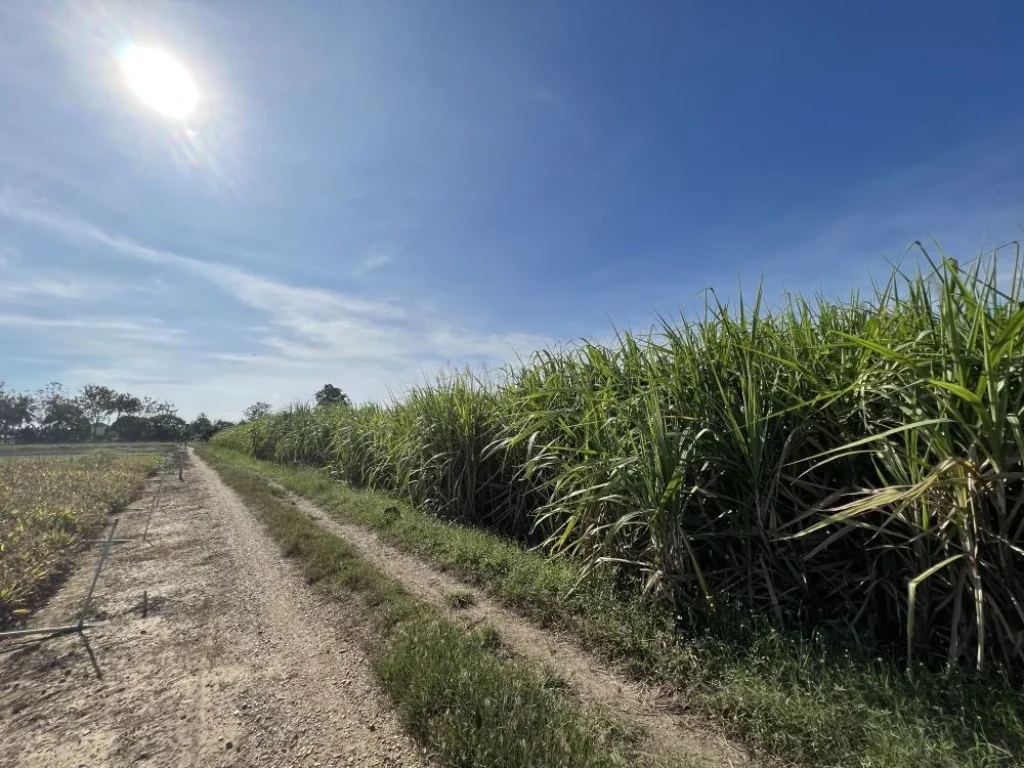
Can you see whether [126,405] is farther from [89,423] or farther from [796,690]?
[796,690]

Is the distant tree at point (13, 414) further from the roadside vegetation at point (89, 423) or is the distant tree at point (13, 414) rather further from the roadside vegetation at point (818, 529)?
the roadside vegetation at point (818, 529)

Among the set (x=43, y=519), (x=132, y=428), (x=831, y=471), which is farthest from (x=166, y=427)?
(x=831, y=471)

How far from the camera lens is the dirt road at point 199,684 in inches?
82.2

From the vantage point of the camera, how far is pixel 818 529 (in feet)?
8.66

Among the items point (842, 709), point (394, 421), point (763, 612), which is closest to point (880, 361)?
point (763, 612)

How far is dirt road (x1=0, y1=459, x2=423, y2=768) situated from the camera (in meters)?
2.09

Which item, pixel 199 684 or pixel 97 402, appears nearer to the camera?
pixel 199 684

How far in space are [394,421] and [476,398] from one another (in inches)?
98.6

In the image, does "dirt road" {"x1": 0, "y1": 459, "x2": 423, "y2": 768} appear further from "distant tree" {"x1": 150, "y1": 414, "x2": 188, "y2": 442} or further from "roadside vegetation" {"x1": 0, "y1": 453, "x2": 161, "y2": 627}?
"distant tree" {"x1": 150, "y1": 414, "x2": 188, "y2": 442}

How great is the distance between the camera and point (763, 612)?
271cm

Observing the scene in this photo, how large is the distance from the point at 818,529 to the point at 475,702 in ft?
6.83

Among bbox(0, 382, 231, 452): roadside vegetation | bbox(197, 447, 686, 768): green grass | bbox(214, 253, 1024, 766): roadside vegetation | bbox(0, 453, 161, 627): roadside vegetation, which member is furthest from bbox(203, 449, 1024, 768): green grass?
bbox(0, 382, 231, 452): roadside vegetation

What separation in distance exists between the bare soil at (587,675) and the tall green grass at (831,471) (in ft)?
2.03

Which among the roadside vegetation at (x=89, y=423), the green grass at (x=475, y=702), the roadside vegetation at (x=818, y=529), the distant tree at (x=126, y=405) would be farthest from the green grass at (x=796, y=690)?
the distant tree at (x=126, y=405)
